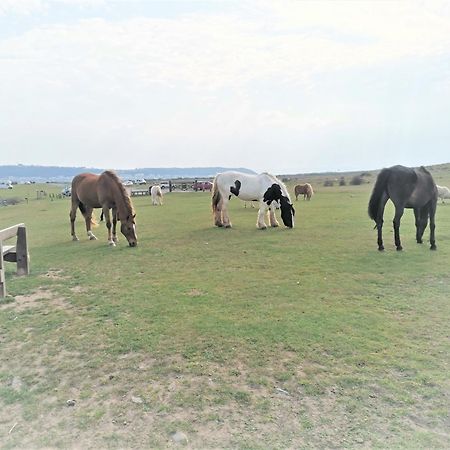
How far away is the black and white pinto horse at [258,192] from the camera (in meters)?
13.2

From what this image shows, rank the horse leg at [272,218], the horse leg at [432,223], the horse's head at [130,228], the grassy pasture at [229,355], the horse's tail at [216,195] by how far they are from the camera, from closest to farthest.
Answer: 1. the grassy pasture at [229,355]
2. the horse leg at [432,223]
3. the horse's head at [130,228]
4. the horse's tail at [216,195]
5. the horse leg at [272,218]

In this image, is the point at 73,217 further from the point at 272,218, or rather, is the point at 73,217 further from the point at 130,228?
the point at 272,218

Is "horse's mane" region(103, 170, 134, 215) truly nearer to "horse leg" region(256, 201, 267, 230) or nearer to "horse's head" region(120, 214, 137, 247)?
"horse's head" region(120, 214, 137, 247)

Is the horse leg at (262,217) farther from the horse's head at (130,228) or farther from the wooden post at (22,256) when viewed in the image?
the wooden post at (22,256)

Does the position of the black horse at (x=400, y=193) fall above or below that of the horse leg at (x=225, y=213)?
above

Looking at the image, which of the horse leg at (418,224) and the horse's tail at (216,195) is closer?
the horse leg at (418,224)

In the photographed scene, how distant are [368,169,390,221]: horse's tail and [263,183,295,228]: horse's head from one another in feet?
12.8

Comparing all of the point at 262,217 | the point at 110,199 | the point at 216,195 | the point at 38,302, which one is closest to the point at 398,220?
the point at 262,217

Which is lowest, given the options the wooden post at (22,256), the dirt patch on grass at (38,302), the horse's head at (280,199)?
the dirt patch on grass at (38,302)

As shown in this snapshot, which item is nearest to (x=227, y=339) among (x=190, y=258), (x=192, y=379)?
(x=192, y=379)

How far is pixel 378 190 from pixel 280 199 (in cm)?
425

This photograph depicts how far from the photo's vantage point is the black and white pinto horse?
13.2 metres

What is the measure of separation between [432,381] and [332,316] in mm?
1675

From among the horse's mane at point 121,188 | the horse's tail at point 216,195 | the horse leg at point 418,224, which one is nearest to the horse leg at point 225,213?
the horse's tail at point 216,195
